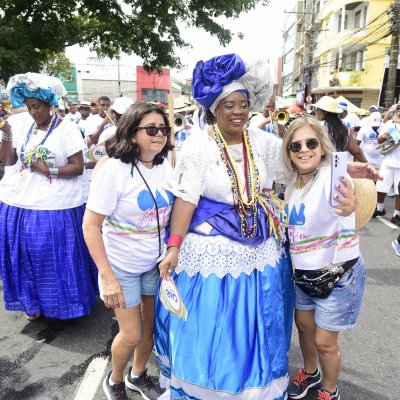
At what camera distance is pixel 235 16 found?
12.3 metres

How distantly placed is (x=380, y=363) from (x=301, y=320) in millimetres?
971

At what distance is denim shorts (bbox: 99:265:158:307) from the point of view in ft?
7.30

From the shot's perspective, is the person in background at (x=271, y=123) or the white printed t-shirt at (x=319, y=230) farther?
the person in background at (x=271, y=123)

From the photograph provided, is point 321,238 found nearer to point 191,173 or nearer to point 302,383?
point 191,173

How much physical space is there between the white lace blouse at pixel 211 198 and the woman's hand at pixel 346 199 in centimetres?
39

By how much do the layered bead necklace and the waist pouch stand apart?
15.2 inches

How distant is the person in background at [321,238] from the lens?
2086 mm

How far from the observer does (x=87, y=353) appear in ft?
9.95

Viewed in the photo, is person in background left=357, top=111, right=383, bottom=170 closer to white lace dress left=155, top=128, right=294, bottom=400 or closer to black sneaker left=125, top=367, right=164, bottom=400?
white lace dress left=155, top=128, right=294, bottom=400

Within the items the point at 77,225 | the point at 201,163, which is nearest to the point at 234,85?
the point at 201,163

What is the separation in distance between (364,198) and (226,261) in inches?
29.8

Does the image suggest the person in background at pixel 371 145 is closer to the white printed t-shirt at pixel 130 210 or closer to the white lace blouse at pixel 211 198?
the white lace blouse at pixel 211 198

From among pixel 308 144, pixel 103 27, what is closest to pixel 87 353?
pixel 308 144

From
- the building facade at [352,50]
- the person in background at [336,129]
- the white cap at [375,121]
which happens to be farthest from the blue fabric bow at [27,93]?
the building facade at [352,50]
